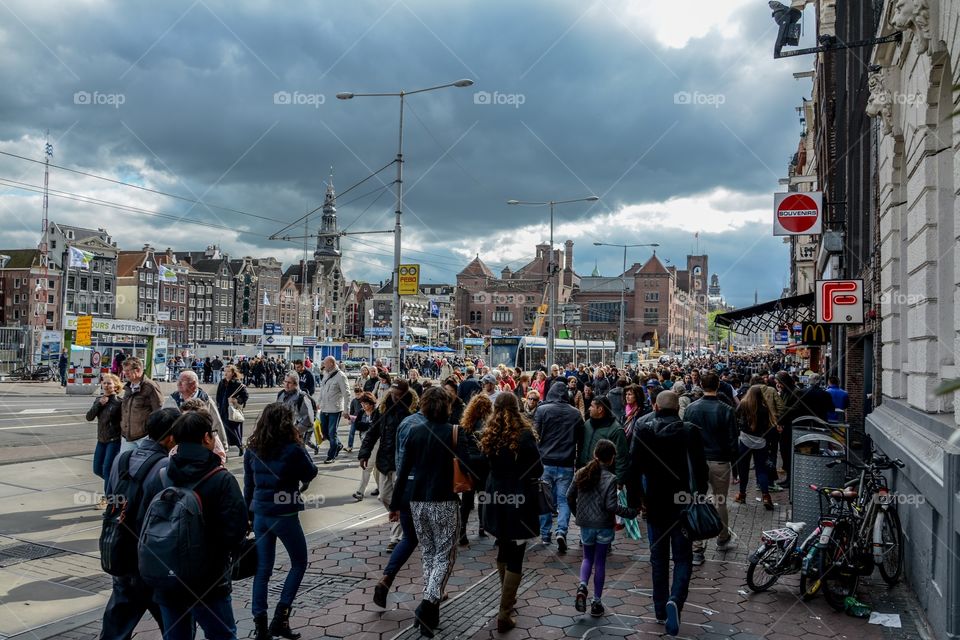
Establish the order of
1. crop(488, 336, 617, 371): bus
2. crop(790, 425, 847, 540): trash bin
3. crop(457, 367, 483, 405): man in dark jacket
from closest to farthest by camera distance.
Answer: crop(790, 425, 847, 540): trash bin → crop(457, 367, 483, 405): man in dark jacket → crop(488, 336, 617, 371): bus

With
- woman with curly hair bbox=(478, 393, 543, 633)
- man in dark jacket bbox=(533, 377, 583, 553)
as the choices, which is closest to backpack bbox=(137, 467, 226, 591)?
woman with curly hair bbox=(478, 393, 543, 633)

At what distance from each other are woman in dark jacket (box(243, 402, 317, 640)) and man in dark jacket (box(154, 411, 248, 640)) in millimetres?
1111

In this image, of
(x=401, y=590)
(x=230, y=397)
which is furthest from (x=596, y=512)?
(x=230, y=397)

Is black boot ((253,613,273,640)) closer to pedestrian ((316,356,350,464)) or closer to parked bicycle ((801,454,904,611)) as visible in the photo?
parked bicycle ((801,454,904,611))

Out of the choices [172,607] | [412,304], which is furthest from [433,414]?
[412,304]

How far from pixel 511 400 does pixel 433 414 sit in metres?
0.66

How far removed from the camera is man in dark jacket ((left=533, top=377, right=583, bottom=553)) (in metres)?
7.93

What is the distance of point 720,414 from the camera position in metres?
8.05

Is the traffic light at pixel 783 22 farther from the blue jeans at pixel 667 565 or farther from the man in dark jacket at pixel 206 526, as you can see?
the man in dark jacket at pixel 206 526

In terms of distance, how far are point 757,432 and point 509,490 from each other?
5985 mm

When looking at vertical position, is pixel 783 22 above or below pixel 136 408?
above

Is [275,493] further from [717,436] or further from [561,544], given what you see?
[717,436]

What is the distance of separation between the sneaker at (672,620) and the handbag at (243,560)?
312 cm

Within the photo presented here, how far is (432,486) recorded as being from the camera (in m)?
5.61
